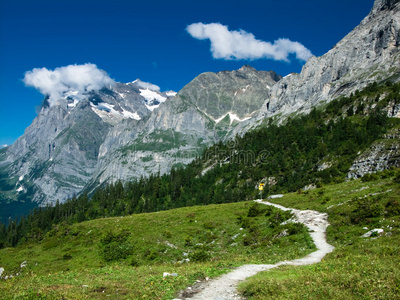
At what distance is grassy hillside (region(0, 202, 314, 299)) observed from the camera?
54.9 ft

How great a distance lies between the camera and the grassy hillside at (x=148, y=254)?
659 inches

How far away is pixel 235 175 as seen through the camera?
15650 centimetres

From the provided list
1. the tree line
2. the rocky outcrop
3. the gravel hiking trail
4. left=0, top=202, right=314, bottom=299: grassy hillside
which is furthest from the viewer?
the tree line

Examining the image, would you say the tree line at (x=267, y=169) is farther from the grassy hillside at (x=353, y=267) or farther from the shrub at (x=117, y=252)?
the shrub at (x=117, y=252)

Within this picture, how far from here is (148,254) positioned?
35.8 meters

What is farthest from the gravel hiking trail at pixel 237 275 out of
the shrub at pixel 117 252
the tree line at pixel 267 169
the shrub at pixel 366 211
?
the tree line at pixel 267 169

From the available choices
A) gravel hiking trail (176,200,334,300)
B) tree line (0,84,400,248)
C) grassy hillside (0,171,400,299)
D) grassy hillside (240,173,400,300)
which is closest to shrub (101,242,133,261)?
grassy hillside (0,171,400,299)

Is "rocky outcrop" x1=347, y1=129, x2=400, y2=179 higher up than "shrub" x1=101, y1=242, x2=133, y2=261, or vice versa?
"rocky outcrop" x1=347, y1=129, x2=400, y2=179

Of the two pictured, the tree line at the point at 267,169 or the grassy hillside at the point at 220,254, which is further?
the tree line at the point at 267,169

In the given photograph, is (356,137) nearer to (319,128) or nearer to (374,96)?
(319,128)

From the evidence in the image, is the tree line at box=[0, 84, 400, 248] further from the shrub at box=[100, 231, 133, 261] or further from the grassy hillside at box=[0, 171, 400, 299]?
the shrub at box=[100, 231, 133, 261]

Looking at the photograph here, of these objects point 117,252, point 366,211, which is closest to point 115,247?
point 117,252

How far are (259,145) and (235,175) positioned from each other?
91.2 feet

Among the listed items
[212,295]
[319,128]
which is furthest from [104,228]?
[319,128]
